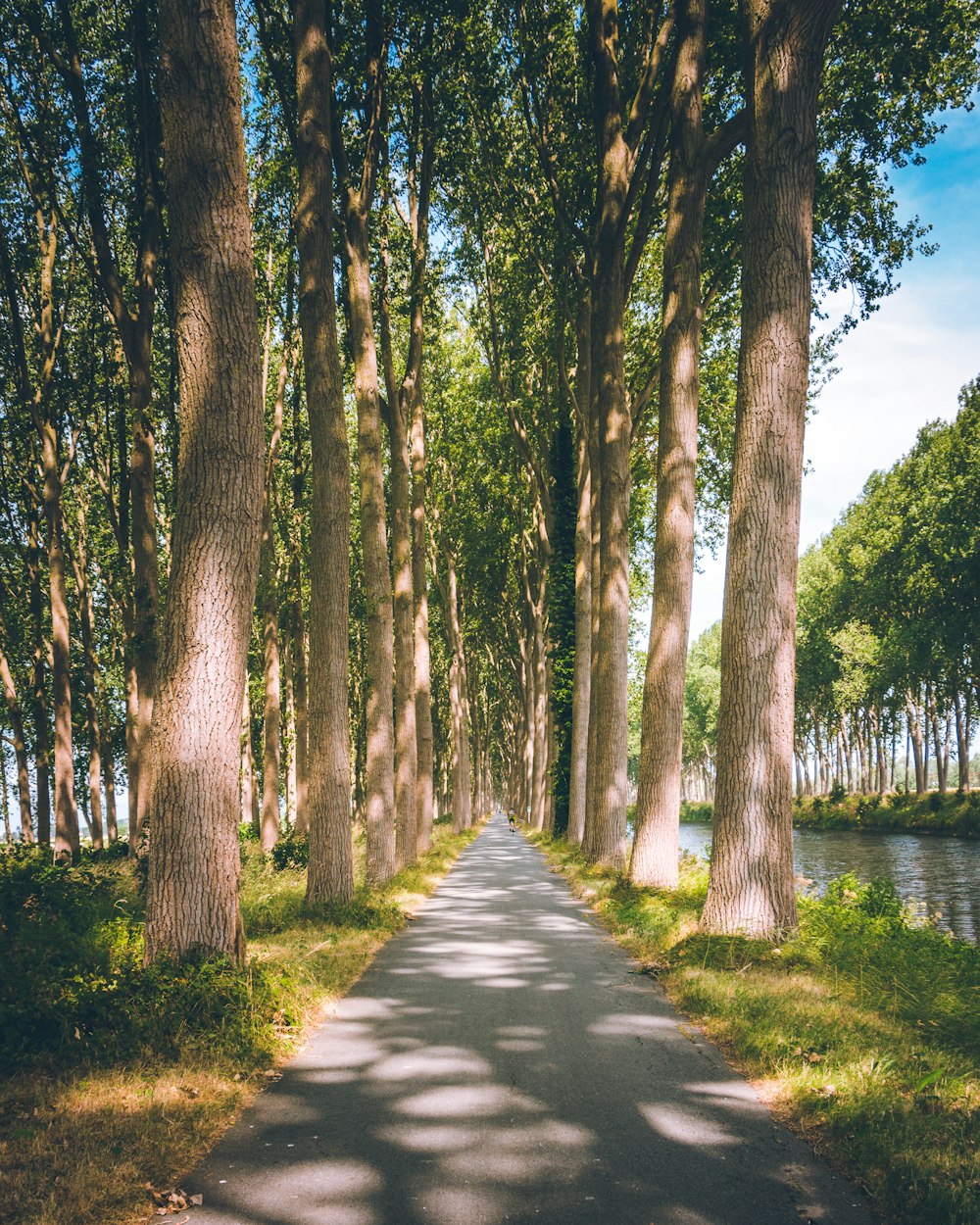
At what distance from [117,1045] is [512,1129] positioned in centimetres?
244

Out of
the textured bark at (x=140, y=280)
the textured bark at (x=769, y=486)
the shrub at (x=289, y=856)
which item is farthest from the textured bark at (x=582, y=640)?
the textured bark at (x=769, y=486)

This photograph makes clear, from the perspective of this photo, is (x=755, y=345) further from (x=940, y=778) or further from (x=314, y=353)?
(x=940, y=778)

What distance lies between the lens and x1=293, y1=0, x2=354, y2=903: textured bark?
9.74 meters

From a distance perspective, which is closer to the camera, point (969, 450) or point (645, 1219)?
point (645, 1219)

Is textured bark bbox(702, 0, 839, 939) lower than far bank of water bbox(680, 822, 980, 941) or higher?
higher

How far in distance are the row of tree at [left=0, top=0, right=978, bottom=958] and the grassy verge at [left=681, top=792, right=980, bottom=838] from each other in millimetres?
17215

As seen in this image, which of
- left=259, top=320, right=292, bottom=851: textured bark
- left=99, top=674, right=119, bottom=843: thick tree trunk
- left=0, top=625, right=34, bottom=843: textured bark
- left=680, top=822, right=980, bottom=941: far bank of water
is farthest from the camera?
left=99, top=674, right=119, bottom=843: thick tree trunk

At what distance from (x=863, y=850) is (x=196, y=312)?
28.6 m

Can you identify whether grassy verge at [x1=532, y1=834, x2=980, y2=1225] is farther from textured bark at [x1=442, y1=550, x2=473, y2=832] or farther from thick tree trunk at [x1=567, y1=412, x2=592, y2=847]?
textured bark at [x1=442, y1=550, x2=473, y2=832]

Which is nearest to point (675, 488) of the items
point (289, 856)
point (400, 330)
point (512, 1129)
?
point (512, 1129)

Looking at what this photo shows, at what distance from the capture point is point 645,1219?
3.05 meters

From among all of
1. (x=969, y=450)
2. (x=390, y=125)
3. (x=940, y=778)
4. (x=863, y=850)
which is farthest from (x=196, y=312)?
(x=940, y=778)

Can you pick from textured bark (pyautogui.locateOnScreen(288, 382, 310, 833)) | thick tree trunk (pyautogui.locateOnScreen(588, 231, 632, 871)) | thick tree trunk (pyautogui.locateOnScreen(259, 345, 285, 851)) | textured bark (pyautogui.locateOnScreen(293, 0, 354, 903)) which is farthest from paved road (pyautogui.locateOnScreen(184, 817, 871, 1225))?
textured bark (pyautogui.locateOnScreen(288, 382, 310, 833))

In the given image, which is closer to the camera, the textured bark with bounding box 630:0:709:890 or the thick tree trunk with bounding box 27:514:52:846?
the textured bark with bounding box 630:0:709:890
